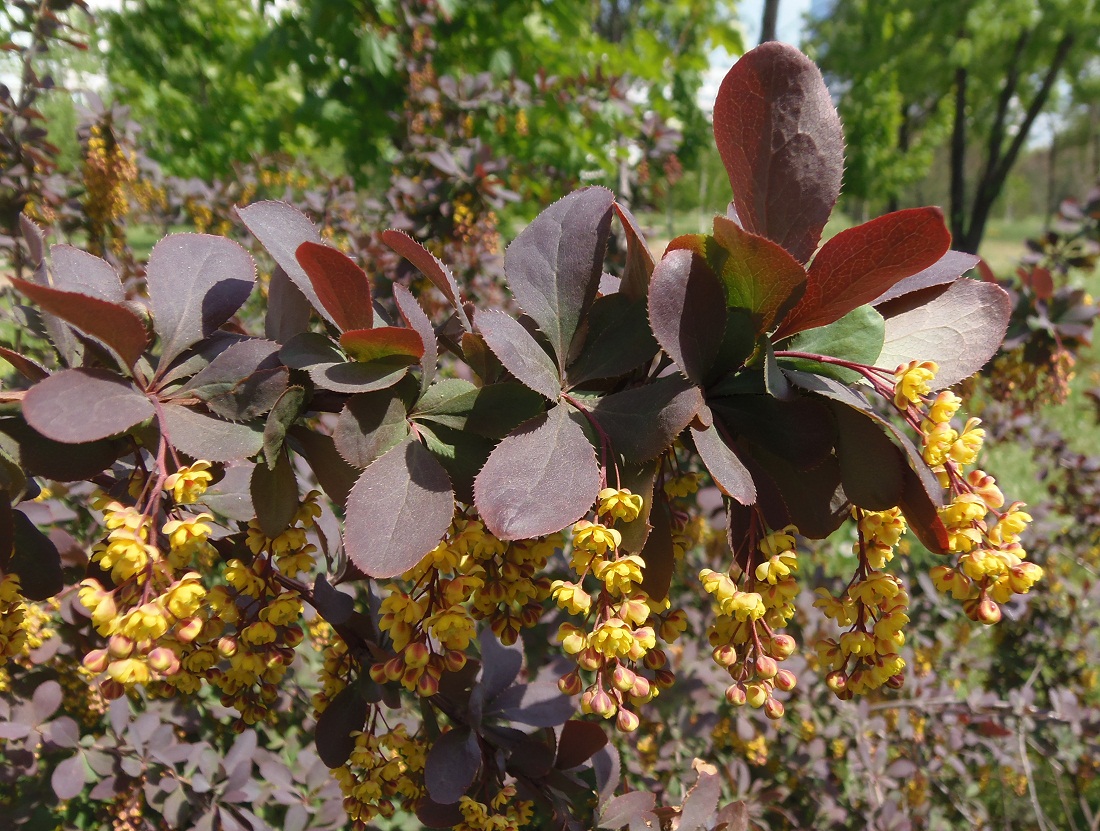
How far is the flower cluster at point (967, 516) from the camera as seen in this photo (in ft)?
2.37

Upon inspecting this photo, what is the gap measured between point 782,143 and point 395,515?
1.89ft

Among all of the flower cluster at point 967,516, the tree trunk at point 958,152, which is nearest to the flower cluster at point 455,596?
the flower cluster at point 967,516

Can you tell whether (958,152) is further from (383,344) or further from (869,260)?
(383,344)

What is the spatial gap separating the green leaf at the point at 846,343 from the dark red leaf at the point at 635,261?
0.63 ft

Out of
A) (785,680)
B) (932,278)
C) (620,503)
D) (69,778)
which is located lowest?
(69,778)

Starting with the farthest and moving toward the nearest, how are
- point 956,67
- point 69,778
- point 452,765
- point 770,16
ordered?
point 956,67 → point 770,16 → point 69,778 → point 452,765

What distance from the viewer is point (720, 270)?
0.80 metres

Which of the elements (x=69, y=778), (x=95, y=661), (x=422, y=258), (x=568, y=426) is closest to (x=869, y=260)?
(x=568, y=426)

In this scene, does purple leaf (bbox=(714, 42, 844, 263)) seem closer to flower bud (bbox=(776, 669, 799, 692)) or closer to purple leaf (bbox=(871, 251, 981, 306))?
purple leaf (bbox=(871, 251, 981, 306))

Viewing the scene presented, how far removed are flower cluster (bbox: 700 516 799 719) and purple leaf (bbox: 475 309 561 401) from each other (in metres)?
0.27

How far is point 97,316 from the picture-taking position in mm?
681

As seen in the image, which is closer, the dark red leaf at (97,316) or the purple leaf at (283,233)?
the dark red leaf at (97,316)

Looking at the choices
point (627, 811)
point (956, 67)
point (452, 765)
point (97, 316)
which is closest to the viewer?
point (97, 316)

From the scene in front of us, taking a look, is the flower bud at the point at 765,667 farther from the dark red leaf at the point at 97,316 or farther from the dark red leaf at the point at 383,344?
the dark red leaf at the point at 97,316
